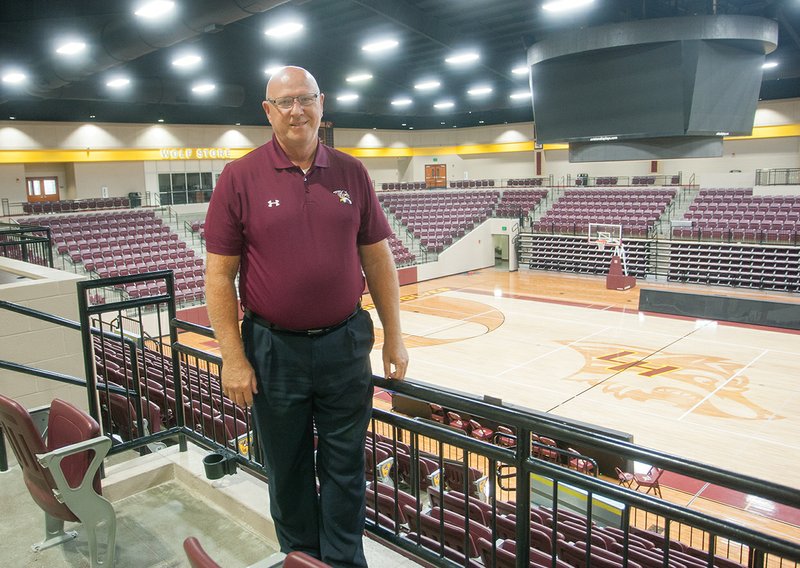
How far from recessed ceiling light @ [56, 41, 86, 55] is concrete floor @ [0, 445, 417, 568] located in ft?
34.6

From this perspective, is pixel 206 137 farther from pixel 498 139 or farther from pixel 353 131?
pixel 498 139

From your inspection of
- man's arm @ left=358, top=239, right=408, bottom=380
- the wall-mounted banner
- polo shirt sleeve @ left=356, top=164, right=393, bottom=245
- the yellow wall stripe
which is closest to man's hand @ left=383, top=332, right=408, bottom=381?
man's arm @ left=358, top=239, right=408, bottom=380

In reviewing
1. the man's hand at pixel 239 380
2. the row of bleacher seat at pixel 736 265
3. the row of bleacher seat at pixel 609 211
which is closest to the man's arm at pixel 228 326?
the man's hand at pixel 239 380

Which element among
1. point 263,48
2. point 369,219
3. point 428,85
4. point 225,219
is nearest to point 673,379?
point 369,219

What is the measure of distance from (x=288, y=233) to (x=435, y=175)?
34356mm

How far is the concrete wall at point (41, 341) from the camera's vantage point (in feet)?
13.3

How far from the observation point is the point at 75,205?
898 inches

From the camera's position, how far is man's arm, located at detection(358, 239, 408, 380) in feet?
7.28

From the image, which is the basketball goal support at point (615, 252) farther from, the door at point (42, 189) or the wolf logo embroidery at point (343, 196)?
the door at point (42, 189)

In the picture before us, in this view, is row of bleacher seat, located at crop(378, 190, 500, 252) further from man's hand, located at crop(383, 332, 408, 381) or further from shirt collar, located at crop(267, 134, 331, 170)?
shirt collar, located at crop(267, 134, 331, 170)

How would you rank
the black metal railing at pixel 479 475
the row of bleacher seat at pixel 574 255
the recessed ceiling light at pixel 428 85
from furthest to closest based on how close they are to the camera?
1. the row of bleacher seat at pixel 574 255
2. the recessed ceiling light at pixel 428 85
3. the black metal railing at pixel 479 475

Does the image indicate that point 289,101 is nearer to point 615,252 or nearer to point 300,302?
point 300,302

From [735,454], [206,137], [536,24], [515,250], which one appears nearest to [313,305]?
[735,454]

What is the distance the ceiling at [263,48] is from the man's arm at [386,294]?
7.74 meters
